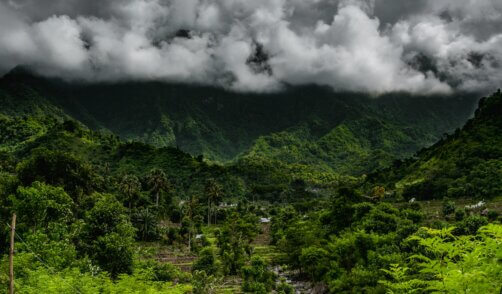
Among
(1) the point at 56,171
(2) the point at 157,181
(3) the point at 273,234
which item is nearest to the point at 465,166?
(3) the point at 273,234

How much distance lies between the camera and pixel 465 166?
118 m

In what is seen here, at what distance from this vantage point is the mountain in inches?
4026

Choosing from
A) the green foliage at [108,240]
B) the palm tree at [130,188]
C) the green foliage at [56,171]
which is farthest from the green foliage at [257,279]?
the palm tree at [130,188]

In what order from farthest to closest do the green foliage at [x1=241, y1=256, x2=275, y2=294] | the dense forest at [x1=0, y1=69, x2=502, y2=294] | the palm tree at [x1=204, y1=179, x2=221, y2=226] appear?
the palm tree at [x1=204, y1=179, x2=221, y2=226] → the green foliage at [x1=241, y1=256, x2=275, y2=294] → the dense forest at [x1=0, y1=69, x2=502, y2=294]

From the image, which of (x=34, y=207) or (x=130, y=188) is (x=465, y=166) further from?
(x=34, y=207)

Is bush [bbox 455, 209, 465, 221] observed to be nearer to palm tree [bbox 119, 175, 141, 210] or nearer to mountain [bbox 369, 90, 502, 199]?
mountain [bbox 369, 90, 502, 199]

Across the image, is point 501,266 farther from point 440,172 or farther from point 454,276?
point 440,172

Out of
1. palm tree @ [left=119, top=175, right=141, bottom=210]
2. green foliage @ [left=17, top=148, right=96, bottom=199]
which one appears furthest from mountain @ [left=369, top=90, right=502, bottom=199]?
green foliage @ [left=17, top=148, right=96, bottom=199]

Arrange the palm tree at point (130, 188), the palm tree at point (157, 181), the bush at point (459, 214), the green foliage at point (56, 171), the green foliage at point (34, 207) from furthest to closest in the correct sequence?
the palm tree at point (157, 181) → the palm tree at point (130, 188) → the green foliage at point (56, 171) → the bush at point (459, 214) → the green foliage at point (34, 207)

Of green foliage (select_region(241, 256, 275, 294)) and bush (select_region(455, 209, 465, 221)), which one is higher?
bush (select_region(455, 209, 465, 221))

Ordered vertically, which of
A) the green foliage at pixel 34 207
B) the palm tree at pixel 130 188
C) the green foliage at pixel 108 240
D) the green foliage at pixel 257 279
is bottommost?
the green foliage at pixel 257 279

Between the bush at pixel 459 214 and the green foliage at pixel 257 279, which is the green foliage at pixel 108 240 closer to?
the green foliage at pixel 257 279

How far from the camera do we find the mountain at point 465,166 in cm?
10226

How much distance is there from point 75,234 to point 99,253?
19.2 ft
